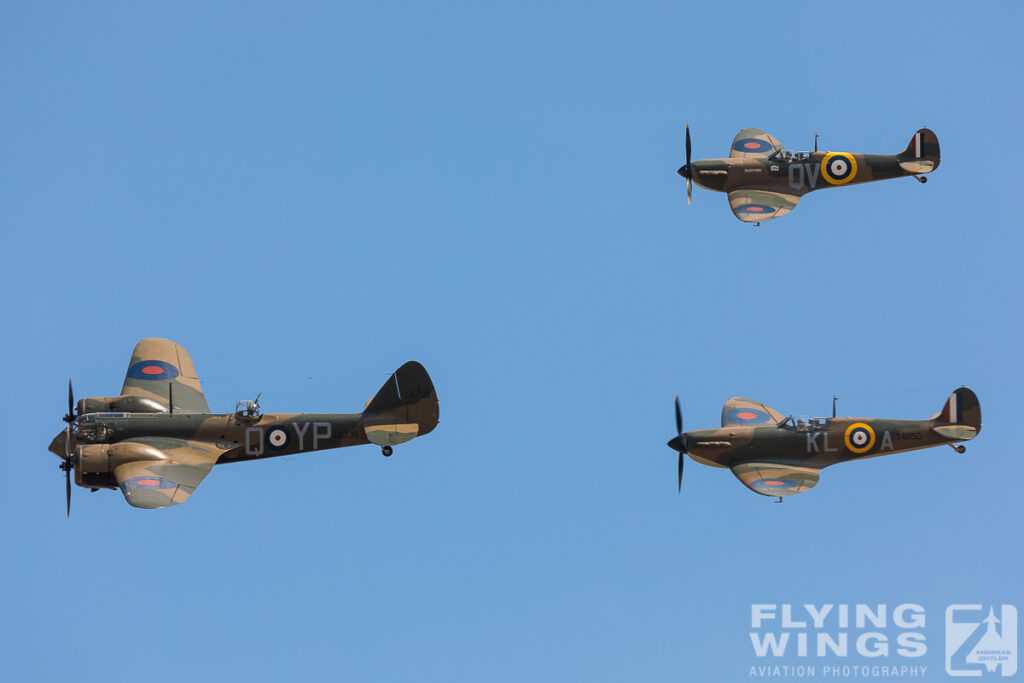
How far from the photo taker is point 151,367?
177 ft

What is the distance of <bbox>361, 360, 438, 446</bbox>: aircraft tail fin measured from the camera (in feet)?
165

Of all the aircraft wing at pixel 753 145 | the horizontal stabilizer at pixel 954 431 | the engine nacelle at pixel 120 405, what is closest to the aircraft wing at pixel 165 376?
the engine nacelle at pixel 120 405

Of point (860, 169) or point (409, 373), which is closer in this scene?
point (409, 373)

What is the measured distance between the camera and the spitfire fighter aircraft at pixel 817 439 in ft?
164

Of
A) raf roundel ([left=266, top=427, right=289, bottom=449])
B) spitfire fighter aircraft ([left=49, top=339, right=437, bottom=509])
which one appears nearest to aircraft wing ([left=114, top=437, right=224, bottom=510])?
spitfire fighter aircraft ([left=49, top=339, right=437, bottom=509])

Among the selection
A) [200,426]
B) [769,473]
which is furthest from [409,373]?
[769,473]

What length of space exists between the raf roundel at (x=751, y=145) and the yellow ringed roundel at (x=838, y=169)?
8.10 ft

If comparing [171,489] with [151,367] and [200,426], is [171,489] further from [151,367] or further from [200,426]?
[151,367]

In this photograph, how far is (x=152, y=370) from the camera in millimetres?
53781

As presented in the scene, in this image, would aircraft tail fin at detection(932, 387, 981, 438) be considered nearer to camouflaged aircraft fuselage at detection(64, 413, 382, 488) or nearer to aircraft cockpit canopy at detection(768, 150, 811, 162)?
aircraft cockpit canopy at detection(768, 150, 811, 162)

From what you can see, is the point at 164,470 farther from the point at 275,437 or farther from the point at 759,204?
the point at 759,204

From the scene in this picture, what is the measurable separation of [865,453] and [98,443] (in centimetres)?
2078

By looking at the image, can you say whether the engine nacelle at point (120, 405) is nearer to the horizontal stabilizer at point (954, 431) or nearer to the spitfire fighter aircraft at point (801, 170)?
the spitfire fighter aircraft at point (801, 170)

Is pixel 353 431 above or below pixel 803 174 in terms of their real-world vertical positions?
below
